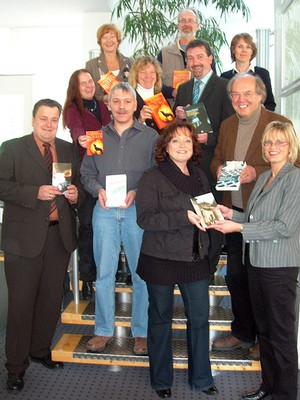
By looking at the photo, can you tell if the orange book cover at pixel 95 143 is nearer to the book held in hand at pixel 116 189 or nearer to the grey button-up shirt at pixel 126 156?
the grey button-up shirt at pixel 126 156

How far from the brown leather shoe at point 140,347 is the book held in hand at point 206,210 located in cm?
117

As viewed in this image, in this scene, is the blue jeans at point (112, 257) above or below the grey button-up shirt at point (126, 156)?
below

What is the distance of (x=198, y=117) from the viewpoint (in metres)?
2.98

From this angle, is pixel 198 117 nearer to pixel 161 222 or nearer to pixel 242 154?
pixel 242 154

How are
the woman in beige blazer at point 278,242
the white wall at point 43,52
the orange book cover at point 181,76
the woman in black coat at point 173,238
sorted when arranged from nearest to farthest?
the woman in beige blazer at point 278,242 → the woman in black coat at point 173,238 → the orange book cover at point 181,76 → the white wall at point 43,52

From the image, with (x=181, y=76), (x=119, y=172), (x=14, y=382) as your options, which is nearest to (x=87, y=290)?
(x=14, y=382)

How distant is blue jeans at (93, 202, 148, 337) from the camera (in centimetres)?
289

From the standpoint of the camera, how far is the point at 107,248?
2928 mm

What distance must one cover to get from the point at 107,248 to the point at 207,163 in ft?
3.13

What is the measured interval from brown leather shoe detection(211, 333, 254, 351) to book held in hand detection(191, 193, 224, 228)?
117cm

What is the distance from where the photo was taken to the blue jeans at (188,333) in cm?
262

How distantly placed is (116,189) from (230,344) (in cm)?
140

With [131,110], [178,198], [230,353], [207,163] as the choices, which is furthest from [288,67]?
[230,353]

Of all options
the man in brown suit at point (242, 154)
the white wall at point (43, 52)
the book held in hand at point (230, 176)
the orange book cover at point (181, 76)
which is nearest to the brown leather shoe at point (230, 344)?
the man in brown suit at point (242, 154)
